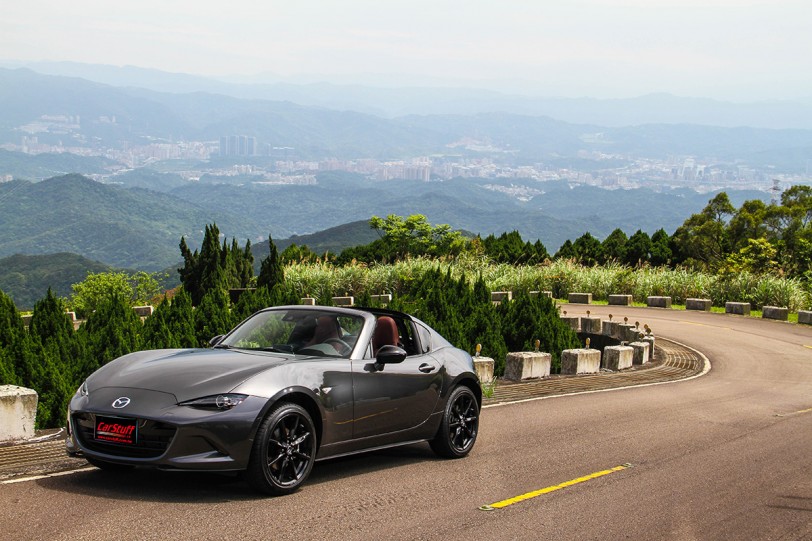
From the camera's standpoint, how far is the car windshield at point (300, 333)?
926cm

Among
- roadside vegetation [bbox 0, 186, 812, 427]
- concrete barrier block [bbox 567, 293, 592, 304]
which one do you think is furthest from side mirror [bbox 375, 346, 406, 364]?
concrete barrier block [bbox 567, 293, 592, 304]

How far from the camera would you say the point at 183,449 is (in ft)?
24.6

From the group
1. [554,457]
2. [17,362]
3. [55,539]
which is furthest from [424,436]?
[17,362]

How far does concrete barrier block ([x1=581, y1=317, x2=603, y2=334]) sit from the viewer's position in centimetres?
2664

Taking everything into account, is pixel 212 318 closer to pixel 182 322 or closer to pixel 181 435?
pixel 182 322

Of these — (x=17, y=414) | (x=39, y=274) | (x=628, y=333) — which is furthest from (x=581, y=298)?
(x=39, y=274)

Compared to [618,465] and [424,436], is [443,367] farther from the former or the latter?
[618,465]

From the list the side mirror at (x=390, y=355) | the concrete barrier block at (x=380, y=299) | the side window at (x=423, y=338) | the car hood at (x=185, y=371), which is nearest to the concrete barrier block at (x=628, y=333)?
the concrete barrier block at (x=380, y=299)

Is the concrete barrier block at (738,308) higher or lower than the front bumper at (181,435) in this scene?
lower

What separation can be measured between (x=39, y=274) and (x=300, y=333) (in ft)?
542

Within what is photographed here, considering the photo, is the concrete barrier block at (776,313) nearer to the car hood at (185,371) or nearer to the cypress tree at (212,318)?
the cypress tree at (212,318)

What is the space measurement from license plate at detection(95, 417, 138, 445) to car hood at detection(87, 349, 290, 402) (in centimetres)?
32

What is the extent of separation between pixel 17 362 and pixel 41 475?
4506 millimetres

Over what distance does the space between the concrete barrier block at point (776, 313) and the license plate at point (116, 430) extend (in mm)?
31131
